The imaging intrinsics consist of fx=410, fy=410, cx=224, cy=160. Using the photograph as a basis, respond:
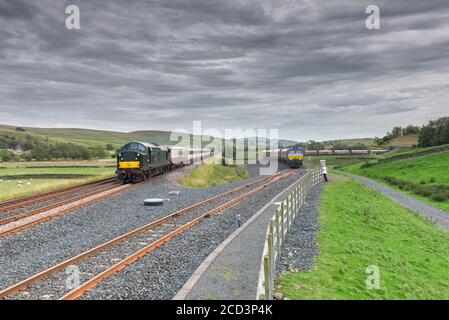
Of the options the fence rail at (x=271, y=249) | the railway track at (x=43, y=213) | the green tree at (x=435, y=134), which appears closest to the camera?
the fence rail at (x=271, y=249)

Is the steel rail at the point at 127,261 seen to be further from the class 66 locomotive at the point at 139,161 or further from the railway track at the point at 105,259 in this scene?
the class 66 locomotive at the point at 139,161

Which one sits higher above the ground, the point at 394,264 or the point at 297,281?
the point at 297,281

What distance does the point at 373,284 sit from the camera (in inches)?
460

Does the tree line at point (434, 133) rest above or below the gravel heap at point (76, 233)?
above

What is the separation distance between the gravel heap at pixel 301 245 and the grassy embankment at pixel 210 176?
19.5 m

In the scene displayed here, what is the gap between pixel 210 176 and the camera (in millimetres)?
47125

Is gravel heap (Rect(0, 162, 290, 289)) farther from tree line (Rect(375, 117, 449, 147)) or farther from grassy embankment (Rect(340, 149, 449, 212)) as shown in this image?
tree line (Rect(375, 117, 449, 147))

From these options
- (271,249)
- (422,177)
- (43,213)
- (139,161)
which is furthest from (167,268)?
(422,177)

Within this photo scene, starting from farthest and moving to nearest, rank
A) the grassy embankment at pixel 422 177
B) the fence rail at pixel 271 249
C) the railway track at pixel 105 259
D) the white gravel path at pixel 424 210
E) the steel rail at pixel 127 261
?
the grassy embankment at pixel 422 177
the white gravel path at pixel 424 210
the railway track at pixel 105 259
the steel rail at pixel 127 261
the fence rail at pixel 271 249

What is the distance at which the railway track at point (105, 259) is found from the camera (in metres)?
9.81

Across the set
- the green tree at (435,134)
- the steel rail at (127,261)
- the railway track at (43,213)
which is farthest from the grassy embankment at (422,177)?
the green tree at (435,134)
